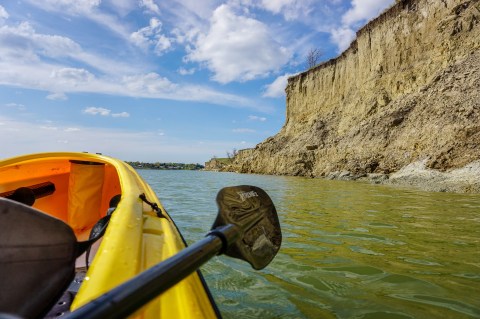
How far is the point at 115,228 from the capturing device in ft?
4.91

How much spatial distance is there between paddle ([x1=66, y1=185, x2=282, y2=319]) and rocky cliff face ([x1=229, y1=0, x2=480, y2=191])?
14736 mm

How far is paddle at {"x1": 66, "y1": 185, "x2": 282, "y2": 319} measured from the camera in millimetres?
722

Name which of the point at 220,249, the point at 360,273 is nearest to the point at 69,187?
the point at 360,273

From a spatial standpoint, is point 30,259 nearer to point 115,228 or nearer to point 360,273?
point 115,228

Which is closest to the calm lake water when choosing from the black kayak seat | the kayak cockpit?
the kayak cockpit

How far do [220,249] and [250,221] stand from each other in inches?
17.1

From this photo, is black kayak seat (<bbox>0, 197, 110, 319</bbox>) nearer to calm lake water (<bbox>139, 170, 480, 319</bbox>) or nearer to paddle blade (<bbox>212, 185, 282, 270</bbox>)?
paddle blade (<bbox>212, 185, 282, 270</bbox>)

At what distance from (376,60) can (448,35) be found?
695cm

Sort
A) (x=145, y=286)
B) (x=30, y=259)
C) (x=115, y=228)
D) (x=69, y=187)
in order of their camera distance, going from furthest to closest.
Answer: (x=69, y=187) < (x=115, y=228) < (x=30, y=259) < (x=145, y=286)

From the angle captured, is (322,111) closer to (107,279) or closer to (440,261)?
(440,261)

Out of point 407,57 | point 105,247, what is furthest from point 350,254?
point 407,57

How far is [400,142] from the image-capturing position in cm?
1936

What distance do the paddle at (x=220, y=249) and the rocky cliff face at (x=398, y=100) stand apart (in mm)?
14736

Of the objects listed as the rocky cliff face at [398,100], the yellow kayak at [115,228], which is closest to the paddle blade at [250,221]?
the yellow kayak at [115,228]
